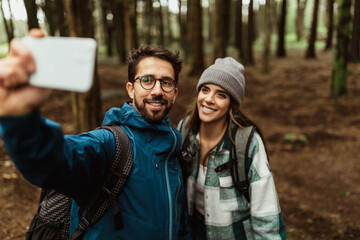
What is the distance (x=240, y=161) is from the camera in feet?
6.98

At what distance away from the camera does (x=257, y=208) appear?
2.06 metres

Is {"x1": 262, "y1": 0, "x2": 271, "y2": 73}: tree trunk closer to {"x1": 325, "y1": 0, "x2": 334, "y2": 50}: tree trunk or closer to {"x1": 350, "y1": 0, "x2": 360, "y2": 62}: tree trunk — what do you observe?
{"x1": 350, "y1": 0, "x2": 360, "y2": 62}: tree trunk

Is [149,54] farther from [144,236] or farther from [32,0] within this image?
[32,0]

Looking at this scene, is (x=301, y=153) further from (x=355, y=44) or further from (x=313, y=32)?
(x=313, y=32)

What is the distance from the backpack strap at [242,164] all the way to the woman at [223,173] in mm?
28

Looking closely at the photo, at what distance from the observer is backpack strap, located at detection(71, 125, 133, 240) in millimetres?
1517

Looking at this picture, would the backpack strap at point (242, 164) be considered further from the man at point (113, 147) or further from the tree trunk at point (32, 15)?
the tree trunk at point (32, 15)

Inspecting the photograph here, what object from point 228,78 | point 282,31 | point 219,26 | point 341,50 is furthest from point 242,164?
point 282,31

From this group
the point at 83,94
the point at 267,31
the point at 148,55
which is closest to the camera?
the point at 148,55

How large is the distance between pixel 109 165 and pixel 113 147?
11cm

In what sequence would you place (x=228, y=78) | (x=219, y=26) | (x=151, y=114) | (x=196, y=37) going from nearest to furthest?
1. (x=151, y=114)
2. (x=228, y=78)
3. (x=219, y=26)
4. (x=196, y=37)

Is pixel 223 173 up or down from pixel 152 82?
down

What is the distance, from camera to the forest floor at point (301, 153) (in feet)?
13.7

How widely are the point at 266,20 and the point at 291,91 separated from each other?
4.60m
